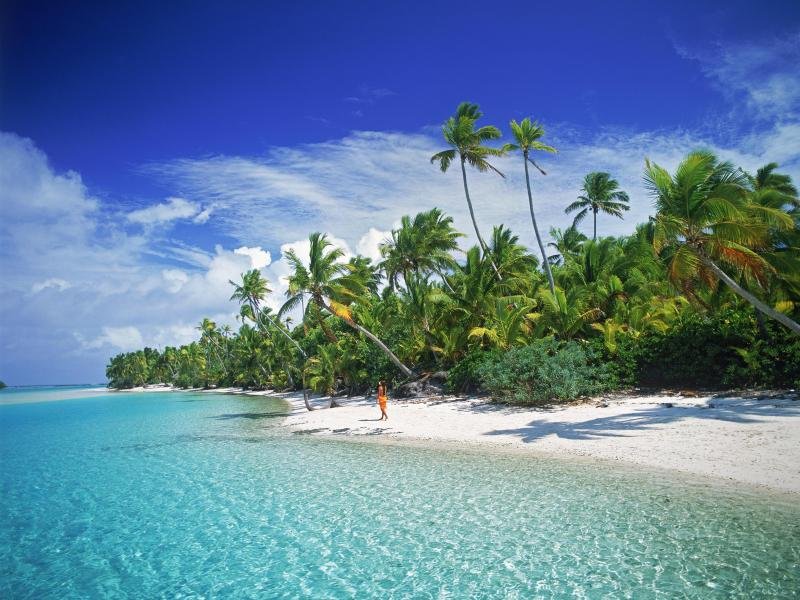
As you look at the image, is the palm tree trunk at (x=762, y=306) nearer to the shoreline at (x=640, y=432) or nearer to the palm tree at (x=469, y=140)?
the shoreline at (x=640, y=432)

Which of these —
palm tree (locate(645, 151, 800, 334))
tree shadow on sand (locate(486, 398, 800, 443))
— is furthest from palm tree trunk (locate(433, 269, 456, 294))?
palm tree (locate(645, 151, 800, 334))

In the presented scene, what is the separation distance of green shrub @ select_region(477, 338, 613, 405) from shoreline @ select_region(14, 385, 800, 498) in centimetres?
56

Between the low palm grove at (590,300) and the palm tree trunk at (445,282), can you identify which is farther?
the palm tree trunk at (445,282)

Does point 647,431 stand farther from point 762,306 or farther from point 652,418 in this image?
point 762,306

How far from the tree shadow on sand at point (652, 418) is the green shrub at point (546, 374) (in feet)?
7.94

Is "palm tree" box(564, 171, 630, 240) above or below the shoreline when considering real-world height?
above

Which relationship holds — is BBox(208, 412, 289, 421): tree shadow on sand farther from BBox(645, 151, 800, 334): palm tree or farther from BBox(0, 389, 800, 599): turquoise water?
BBox(645, 151, 800, 334): palm tree

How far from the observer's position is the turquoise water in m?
5.78

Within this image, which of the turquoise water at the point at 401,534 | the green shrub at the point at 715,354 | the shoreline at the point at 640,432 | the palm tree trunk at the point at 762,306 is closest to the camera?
the turquoise water at the point at 401,534

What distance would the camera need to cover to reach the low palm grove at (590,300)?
1244cm

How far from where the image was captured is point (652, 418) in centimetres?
1302

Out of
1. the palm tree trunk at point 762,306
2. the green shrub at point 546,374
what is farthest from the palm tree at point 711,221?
the green shrub at point 546,374

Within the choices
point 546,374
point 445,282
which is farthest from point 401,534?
point 445,282

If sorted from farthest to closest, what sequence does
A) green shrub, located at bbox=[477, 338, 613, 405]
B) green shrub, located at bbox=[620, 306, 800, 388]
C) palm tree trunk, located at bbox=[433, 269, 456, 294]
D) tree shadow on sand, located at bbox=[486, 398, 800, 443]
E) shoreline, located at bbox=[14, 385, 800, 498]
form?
palm tree trunk, located at bbox=[433, 269, 456, 294]
green shrub, located at bbox=[477, 338, 613, 405]
green shrub, located at bbox=[620, 306, 800, 388]
tree shadow on sand, located at bbox=[486, 398, 800, 443]
shoreline, located at bbox=[14, 385, 800, 498]
